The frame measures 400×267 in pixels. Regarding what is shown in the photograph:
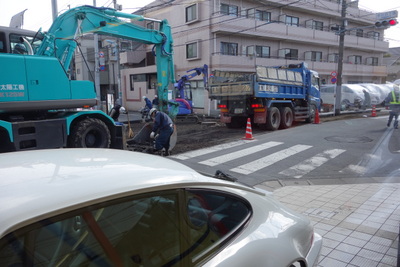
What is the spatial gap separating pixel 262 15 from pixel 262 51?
3.42 meters

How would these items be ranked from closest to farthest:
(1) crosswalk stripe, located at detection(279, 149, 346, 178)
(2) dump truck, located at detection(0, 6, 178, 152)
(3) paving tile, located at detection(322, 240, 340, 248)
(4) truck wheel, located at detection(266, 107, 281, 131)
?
(3) paving tile, located at detection(322, 240, 340, 248) → (2) dump truck, located at detection(0, 6, 178, 152) → (1) crosswalk stripe, located at detection(279, 149, 346, 178) → (4) truck wheel, located at detection(266, 107, 281, 131)

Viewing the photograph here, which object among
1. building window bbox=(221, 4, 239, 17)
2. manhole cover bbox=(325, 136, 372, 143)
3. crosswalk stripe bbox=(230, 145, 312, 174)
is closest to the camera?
crosswalk stripe bbox=(230, 145, 312, 174)

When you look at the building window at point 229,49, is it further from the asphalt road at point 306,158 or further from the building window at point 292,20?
the asphalt road at point 306,158

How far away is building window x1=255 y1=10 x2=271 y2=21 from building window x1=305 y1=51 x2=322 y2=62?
6534mm

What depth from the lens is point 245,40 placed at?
87.7 feet

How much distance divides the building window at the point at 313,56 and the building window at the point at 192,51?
1358 cm

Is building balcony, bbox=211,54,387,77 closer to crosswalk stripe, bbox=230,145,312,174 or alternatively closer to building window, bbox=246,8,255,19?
building window, bbox=246,8,255,19

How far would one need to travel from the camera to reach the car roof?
1250mm

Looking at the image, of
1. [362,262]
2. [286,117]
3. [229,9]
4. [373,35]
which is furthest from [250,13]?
[362,262]

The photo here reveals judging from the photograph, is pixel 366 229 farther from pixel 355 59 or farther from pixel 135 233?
pixel 355 59

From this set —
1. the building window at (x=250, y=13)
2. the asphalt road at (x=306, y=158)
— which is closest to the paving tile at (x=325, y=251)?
the asphalt road at (x=306, y=158)

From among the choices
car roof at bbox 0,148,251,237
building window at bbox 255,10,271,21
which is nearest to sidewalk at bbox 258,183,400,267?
car roof at bbox 0,148,251,237

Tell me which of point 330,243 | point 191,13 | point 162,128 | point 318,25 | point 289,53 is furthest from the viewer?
point 318,25

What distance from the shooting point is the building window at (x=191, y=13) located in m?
25.1
